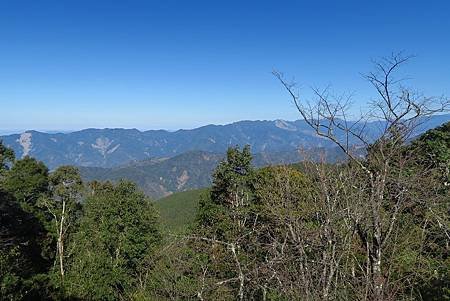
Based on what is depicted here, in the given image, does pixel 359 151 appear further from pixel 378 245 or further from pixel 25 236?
pixel 25 236

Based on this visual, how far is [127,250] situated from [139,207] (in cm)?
248

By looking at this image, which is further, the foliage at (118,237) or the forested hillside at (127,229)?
the foliage at (118,237)

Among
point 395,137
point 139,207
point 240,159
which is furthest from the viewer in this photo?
point 240,159

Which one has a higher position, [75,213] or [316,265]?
[316,265]

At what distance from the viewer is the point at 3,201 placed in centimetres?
2109

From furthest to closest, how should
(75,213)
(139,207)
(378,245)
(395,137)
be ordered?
(75,213)
(139,207)
(395,137)
(378,245)

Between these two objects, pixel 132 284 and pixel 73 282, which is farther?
pixel 132 284

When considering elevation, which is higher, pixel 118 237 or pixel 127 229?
pixel 127 229

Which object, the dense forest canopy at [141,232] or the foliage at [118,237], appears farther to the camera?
the foliage at [118,237]

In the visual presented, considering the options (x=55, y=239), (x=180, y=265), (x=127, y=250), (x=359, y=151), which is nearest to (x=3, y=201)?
(x=55, y=239)

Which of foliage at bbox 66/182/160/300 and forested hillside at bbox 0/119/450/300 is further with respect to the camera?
foliage at bbox 66/182/160/300

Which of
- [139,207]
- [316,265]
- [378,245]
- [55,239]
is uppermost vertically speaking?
[378,245]

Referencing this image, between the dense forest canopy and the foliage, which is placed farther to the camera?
the foliage

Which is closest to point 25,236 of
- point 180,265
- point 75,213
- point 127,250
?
point 75,213
